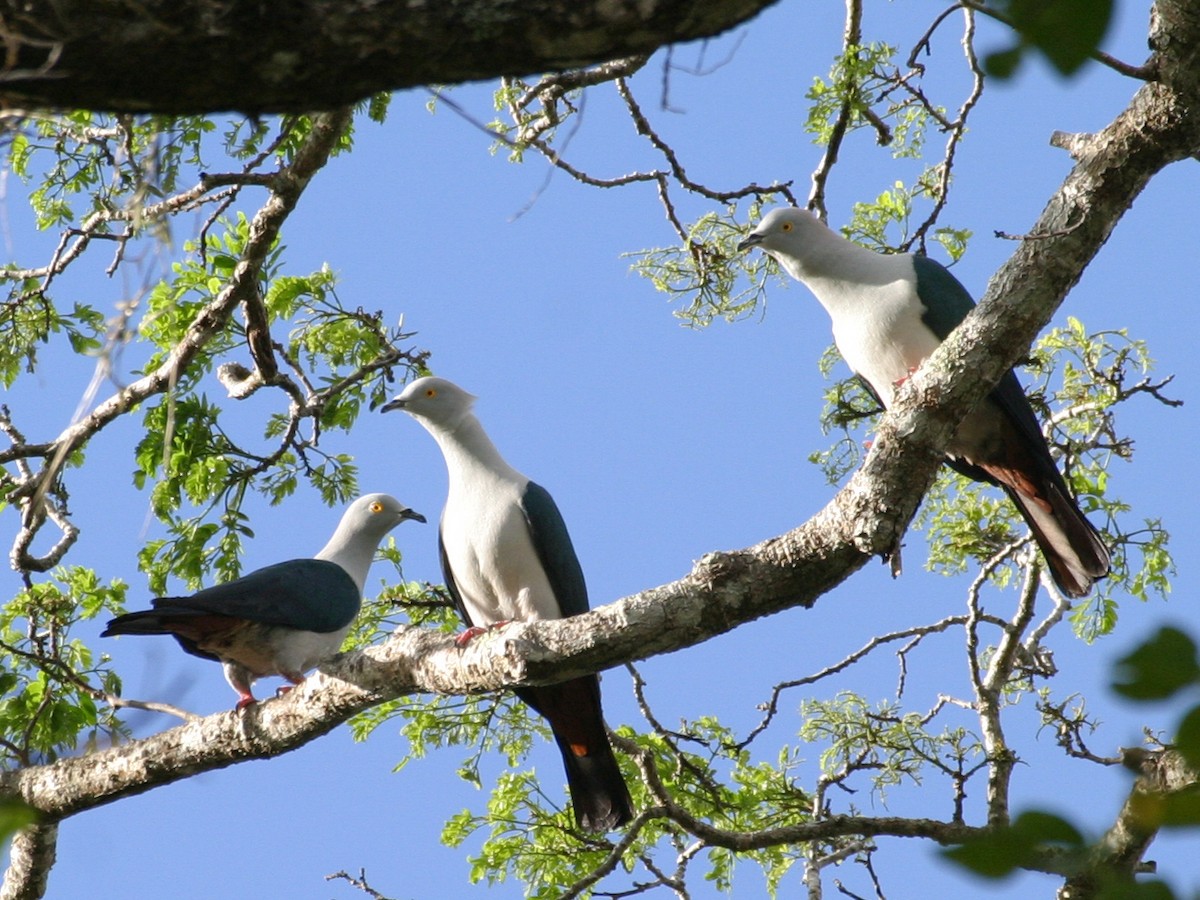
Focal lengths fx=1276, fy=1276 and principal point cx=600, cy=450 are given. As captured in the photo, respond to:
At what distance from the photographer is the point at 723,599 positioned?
3412 millimetres

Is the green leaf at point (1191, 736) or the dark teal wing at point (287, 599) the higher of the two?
the dark teal wing at point (287, 599)

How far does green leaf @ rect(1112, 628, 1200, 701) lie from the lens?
0.84 metres

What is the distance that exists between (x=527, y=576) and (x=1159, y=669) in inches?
181

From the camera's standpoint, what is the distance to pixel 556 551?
536cm

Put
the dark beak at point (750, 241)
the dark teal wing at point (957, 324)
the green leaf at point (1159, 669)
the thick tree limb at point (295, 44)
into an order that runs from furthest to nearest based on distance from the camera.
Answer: the dark beak at point (750, 241) < the dark teal wing at point (957, 324) < the thick tree limb at point (295, 44) < the green leaf at point (1159, 669)

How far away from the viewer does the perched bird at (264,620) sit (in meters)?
4.79

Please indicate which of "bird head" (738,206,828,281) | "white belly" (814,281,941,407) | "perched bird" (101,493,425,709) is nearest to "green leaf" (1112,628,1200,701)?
"perched bird" (101,493,425,709)

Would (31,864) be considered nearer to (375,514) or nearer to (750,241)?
(375,514)

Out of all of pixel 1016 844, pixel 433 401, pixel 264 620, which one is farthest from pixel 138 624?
pixel 1016 844

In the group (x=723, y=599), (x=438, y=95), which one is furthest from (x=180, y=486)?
(x=438, y=95)

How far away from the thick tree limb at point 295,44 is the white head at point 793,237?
405 cm

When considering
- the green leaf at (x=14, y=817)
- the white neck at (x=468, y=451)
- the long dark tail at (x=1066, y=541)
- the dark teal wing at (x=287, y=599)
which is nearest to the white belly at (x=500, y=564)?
the white neck at (x=468, y=451)

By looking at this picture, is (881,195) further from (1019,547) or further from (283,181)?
(283,181)

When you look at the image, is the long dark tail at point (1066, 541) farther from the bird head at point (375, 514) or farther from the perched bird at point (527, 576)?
the bird head at point (375, 514)
